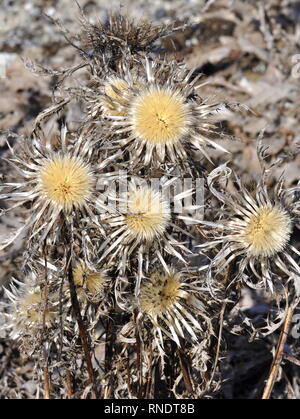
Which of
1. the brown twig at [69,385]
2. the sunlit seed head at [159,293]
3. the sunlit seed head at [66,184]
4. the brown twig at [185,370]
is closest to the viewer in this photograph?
the sunlit seed head at [66,184]

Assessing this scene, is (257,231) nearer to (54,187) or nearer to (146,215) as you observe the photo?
(146,215)

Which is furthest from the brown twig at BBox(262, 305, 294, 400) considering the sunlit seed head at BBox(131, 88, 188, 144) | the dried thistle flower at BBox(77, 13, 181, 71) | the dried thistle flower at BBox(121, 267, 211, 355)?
the dried thistle flower at BBox(77, 13, 181, 71)

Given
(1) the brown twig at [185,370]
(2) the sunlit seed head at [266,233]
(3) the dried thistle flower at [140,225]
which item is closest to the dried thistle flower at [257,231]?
(2) the sunlit seed head at [266,233]

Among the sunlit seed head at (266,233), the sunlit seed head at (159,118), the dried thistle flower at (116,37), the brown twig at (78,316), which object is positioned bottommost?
the brown twig at (78,316)

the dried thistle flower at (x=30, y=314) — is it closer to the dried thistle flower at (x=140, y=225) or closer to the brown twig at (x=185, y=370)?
the dried thistle flower at (x=140, y=225)

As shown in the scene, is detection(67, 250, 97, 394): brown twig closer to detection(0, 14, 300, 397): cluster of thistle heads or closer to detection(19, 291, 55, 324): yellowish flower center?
detection(0, 14, 300, 397): cluster of thistle heads

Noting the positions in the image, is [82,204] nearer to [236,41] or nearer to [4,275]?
[4,275]

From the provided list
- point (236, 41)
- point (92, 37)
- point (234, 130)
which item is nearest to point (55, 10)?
point (236, 41)
